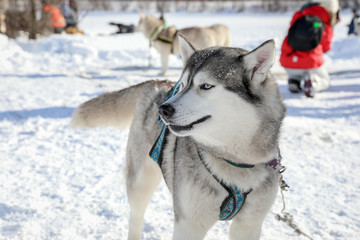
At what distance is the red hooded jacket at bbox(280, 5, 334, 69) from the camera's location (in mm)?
5758

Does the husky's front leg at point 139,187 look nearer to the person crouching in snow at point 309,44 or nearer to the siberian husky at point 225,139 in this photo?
the siberian husky at point 225,139

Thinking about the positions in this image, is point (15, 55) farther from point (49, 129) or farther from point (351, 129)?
point (351, 129)

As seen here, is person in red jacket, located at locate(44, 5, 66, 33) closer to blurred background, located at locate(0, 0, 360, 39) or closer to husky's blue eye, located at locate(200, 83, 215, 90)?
blurred background, located at locate(0, 0, 360, 39)

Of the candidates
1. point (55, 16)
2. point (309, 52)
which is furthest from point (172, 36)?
point (55, 16)

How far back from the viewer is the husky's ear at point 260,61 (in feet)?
4.99

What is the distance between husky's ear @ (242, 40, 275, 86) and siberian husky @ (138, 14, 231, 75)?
5.96 meters

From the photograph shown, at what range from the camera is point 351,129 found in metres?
4.32

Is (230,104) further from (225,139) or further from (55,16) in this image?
(55,16)

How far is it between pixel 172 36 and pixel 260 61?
654 centimetres

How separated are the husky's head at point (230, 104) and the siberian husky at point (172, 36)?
595 cm

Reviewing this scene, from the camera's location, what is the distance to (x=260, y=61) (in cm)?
158

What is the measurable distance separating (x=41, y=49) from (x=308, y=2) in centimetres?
714

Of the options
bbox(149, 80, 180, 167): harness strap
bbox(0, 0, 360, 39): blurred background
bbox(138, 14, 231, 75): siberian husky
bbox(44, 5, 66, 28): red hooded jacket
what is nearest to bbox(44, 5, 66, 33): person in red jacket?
bbox(44, 5, 66, 28): red hooded jacket

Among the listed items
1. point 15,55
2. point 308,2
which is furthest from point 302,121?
point 15,55
